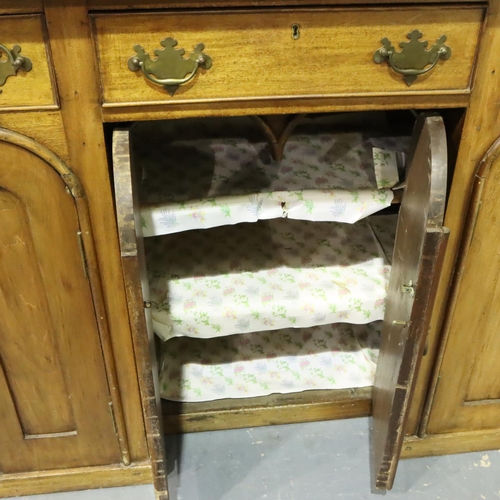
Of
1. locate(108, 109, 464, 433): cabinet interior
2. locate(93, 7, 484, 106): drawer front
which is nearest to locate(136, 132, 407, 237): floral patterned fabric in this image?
locate(108, 109, 464, 433): cabinet interior

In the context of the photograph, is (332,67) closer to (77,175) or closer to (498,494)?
(77,175)

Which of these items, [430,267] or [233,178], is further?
[233,178]

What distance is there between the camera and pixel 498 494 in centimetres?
115

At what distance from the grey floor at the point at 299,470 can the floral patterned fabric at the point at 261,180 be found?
572 mm

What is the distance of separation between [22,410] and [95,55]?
0.69m

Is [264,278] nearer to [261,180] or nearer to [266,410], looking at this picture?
[261,180]

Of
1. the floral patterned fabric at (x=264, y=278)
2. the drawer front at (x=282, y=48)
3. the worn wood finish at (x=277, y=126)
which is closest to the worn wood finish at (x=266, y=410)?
the floral patterned fabric at (x=264, y=278)

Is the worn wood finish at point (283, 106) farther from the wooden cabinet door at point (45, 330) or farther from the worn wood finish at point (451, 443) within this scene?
the worn wood finish at point (451, 443)

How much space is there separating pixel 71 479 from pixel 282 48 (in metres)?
0.97

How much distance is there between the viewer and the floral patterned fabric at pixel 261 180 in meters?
0.95

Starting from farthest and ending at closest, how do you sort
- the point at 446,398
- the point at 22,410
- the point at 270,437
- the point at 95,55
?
the point at 270,437, the point at 446,398, the point at 22,410, the point at 95,55

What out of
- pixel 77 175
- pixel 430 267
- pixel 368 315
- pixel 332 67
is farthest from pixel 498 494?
pixel 77 175

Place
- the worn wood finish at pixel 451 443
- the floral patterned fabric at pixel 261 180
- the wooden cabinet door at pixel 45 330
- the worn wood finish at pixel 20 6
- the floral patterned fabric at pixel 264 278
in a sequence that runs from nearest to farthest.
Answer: the worn wood finish at pixel 20 6
the wooden cabinet door at pixel 45 330
the floral patterned fabric at pixel 261 180
the floral patterned fabric at pixel 264 278
the worn wood finish at pixel 451 443

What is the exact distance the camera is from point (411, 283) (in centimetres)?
86
